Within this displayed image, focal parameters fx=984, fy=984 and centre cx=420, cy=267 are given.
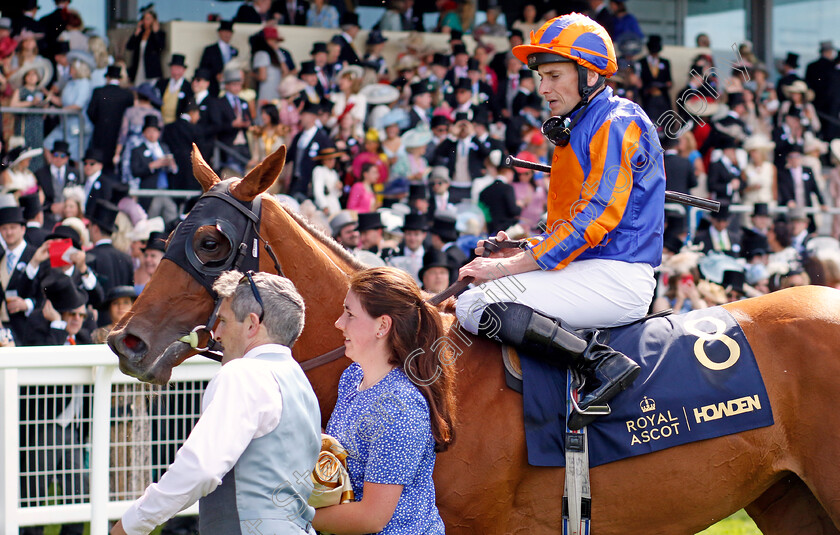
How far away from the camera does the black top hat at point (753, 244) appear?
10201 millimetres

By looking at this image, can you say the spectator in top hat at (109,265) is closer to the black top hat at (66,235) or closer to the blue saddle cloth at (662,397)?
the black top hat at (66,235)

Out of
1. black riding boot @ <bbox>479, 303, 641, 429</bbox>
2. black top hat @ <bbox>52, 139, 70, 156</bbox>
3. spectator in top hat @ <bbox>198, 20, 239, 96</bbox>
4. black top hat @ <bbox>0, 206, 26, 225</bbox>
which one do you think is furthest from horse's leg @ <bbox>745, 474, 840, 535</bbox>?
spectator in top hat @ <bbox>198, 20, 239, 96</bbox>

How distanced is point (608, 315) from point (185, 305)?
4.72 feet

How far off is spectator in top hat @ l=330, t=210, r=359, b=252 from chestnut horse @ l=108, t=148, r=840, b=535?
466 centimetres

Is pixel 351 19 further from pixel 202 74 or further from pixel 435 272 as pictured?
pixel 435 272

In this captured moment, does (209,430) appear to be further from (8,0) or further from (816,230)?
(816,230)

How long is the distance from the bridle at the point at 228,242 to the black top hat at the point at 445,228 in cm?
553

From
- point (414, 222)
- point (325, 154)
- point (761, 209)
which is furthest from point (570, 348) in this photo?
point (761, 209)

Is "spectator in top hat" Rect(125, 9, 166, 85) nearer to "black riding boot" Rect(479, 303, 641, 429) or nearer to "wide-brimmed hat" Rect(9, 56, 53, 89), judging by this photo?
"wide-brimmed hat" Rect(9, 56, 53, 89)

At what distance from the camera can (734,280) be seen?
8.80 m

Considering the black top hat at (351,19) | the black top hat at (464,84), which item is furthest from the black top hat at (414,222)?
the black top hat at (351,19)

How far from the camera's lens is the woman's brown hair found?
2.78 metres

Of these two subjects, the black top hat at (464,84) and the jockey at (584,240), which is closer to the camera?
the jockey at (584,240)

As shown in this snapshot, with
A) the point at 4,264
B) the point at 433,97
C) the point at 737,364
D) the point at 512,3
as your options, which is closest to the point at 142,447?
the point at 737,364
